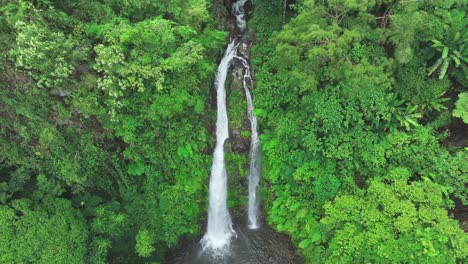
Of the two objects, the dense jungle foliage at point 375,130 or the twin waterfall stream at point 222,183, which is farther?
the twin waterfall stream at point 222,183

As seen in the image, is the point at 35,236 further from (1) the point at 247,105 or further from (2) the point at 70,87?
(1) the point at 247,105

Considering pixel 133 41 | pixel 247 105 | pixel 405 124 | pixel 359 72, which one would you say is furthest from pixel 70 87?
pixel 405 124

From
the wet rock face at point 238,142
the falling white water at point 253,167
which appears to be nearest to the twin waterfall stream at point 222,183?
the falling white water at point 253,167

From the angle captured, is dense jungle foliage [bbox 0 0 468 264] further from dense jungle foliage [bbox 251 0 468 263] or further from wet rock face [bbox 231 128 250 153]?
wet rock face [bbox 231 128 250 153]

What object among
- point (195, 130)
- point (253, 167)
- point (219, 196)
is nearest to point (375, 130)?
point (253, 167)

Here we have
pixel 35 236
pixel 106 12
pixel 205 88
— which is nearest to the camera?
pixel 35 236

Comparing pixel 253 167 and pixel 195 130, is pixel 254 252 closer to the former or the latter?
pixel 253 167

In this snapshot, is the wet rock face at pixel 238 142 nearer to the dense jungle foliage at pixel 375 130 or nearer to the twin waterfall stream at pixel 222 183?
the twin waterfall stream at pixel 222 183
